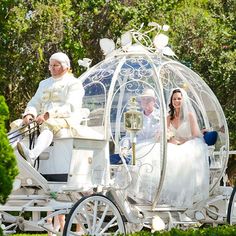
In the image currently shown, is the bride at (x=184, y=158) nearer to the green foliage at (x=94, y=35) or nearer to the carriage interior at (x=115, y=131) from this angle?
the carriage interior at (x=115, y=131)

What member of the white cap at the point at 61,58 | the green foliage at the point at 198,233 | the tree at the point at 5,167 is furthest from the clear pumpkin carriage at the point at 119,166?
the tree at the point at 5,167

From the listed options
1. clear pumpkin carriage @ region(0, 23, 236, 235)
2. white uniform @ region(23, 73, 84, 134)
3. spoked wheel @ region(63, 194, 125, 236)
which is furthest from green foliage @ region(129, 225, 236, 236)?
white uniform @ region(23, 73, 84, 134)

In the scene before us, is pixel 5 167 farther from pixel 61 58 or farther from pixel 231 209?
pixel 231 209

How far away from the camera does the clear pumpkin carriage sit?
934 centimetres

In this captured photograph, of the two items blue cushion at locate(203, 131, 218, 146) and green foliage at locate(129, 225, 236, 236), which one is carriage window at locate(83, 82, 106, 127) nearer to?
blue cushion at locate(203, 131, 218, 146)

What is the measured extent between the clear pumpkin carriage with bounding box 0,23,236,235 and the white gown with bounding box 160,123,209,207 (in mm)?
100

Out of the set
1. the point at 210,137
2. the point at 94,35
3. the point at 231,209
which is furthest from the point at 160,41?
the point at 94,35

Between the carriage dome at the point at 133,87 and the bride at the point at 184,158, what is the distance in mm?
181

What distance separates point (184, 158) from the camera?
10.6 metres

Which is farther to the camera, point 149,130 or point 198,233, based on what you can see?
point 149,130

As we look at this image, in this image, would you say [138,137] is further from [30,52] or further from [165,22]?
[165,22]

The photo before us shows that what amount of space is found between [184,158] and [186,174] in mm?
192

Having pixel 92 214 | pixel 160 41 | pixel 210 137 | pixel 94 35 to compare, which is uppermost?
pixel 94 35

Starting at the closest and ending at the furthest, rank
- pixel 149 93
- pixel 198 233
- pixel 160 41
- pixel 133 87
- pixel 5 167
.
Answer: pixel 5 167 → pixel 198 233 → pixel 149 93 → pixel 160 41 → pixel 133 87
